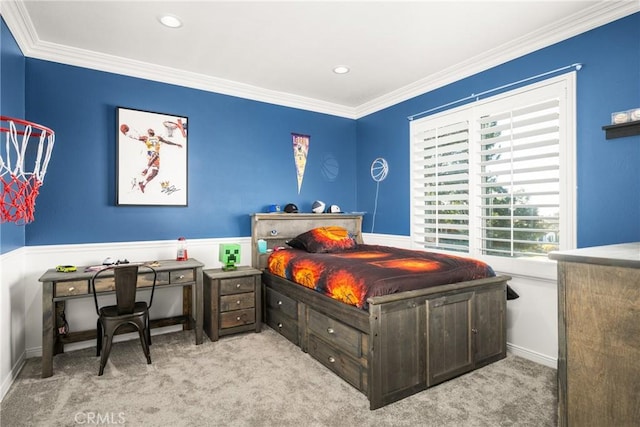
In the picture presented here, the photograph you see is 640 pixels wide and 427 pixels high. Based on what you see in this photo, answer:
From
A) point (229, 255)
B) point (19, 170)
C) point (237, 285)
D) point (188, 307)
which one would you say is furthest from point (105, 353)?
point (19, 170)

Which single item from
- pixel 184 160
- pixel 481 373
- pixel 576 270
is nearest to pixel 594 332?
pixel 576 270

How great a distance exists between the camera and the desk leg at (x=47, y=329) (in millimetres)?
2508

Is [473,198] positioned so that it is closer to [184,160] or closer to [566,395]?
[566,395]

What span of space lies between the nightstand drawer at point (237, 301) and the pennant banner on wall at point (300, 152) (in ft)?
5.35

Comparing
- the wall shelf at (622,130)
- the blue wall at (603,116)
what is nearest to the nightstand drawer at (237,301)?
the blue wall at (603,116)

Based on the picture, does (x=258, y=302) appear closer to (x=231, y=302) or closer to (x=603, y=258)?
(x=231, y=302)

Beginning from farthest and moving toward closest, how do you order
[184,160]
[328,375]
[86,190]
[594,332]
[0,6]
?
[184,160]
[86,190]
[328,375]
[0,6]
[594,332]

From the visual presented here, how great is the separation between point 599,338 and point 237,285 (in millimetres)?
2808

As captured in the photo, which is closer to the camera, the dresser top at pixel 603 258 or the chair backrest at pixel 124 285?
the dresser top at pixel 603 258

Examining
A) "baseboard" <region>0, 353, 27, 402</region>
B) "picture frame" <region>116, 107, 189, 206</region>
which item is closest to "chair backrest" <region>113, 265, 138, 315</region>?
"baseboard" <region>0, 353, 27, 402</region>

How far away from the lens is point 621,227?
93.4 inches

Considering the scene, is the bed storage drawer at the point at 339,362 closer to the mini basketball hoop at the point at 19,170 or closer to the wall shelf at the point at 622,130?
the mini basketball hoop at the point at 19,170

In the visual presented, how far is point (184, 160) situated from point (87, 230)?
1117 mm

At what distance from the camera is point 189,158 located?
12.1 feet
